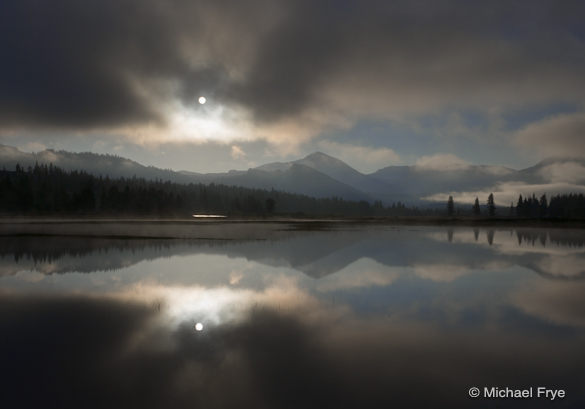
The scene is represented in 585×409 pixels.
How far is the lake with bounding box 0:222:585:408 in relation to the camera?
10789 millimetres

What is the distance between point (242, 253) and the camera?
42.0m

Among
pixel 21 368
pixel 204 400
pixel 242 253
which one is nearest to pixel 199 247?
pixel 242 253

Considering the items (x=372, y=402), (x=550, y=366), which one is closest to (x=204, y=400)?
(x=372, y=402)

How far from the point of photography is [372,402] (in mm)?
10297

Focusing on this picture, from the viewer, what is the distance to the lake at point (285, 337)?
10.8 meters

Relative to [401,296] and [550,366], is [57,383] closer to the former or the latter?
[550,366]

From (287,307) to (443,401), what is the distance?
10.7 meters

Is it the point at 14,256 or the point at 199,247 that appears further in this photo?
the point at 199,247

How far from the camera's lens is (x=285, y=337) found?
15312mm

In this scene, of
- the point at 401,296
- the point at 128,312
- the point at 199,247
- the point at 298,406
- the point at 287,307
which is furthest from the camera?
the point at 199,247

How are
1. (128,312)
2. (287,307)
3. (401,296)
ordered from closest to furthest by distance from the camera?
(128,312)
(287,307)
(401,296)

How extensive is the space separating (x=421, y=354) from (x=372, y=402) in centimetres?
445

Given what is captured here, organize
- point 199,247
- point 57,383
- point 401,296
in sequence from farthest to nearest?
point 199,247, point 401,296, point 57,383

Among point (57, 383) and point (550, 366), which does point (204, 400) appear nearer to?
point (57, 383)
